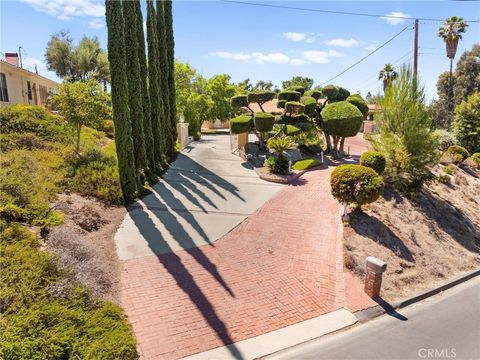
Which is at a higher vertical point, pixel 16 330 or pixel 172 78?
pixel 172 78

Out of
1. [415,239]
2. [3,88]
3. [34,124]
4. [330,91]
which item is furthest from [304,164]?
[3,88]

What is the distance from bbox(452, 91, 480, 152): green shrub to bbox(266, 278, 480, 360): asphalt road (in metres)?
22.0

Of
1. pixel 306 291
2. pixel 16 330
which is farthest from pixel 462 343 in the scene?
pixel 16 330

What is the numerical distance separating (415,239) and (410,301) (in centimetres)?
383

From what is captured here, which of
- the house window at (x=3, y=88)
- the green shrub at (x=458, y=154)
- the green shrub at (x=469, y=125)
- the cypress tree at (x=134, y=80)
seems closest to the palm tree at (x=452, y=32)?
the green shrub at (x=469, y=125)

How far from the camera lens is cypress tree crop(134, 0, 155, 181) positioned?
1539 cm

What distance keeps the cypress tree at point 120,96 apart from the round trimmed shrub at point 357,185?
7958mm

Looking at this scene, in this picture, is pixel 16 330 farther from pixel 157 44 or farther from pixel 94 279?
pixel 157 44

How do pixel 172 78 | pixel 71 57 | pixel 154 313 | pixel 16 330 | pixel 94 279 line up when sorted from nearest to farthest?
pixel 16 330, pixel 154 313, pixel 94 279, pixel 172 78, pixel 71 57

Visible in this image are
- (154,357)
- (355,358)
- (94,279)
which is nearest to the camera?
(154,357)

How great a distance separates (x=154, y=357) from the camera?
6.04 metres

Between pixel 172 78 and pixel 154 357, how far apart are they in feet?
61.0

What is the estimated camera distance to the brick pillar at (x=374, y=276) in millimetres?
8477

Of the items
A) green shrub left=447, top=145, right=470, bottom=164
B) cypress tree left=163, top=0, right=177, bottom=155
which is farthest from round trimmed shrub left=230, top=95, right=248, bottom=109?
green shrub left=447, top=145, right=470, bottom=164
